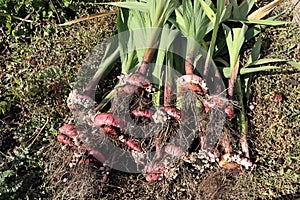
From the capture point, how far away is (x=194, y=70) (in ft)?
6.57

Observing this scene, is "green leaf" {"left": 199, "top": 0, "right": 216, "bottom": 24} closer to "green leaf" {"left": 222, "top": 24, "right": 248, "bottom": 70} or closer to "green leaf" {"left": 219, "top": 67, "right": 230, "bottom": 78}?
"green leaf" {"left": 222, "top": 24, "right": 248, "bottom": 70}

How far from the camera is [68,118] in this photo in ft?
6.66

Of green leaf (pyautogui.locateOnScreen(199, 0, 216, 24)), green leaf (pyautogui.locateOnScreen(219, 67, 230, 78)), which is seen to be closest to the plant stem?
green leaf (pyautogui.locateOnScreen(219, 67, 230, 78))

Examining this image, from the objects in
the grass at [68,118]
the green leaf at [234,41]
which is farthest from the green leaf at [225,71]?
the grass at [68,118]

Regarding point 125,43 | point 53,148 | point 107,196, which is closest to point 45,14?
point 125,43

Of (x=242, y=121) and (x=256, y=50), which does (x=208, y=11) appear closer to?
(x=256, y=50)

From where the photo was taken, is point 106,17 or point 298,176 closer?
point 298,176

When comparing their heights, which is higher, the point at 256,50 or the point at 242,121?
the point at 256,50

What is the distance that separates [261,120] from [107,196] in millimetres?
833

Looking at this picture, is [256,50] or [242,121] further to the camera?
[256,50]

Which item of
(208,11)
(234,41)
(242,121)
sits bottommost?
(242,121)

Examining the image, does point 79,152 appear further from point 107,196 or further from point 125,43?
point 125,43

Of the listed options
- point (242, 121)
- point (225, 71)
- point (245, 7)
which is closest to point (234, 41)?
point (225, 71)

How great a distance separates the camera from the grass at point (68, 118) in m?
1.94
